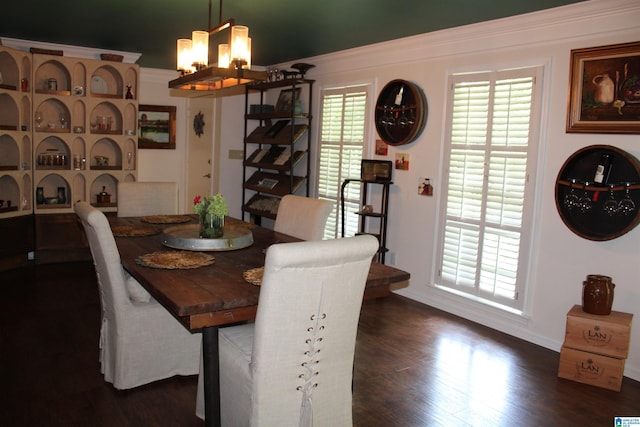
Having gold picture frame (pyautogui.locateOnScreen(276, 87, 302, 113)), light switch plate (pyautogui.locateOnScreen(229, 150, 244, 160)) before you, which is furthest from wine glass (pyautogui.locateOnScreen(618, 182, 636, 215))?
light switch plate (pyautogui.locateOnScreen(229, 150, 244, 160))

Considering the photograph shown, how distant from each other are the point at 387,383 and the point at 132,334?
58.2 inches

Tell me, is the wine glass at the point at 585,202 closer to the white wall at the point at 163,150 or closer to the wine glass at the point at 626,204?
the wine glass at the point at 626,204

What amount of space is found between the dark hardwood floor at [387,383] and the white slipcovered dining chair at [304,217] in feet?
2.90

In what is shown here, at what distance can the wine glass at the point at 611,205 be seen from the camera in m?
3.30

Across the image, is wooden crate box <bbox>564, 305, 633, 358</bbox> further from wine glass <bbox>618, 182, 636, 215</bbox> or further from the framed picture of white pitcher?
the framed picture of white pitcher

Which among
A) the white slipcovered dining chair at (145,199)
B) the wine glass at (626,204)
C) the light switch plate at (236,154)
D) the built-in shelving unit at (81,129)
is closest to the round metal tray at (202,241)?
the white slipcovered dining chair at (145,199)

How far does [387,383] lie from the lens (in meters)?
3.05

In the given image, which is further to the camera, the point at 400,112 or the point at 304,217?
the point at 400,112

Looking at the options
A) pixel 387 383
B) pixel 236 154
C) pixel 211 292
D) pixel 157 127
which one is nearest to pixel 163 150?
pixel 157 127

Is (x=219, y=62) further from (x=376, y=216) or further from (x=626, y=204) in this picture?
(x=626, y=204)

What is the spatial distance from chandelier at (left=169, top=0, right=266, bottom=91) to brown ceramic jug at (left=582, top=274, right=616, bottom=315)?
2.38 meters

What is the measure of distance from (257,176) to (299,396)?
16.2 ft

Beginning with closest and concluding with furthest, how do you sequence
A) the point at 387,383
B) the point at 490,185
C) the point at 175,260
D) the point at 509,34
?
the point at 175,260
the point at 387,383
the point at 509,34
the point at 490,185

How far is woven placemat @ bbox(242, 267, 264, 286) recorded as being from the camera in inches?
90.6
